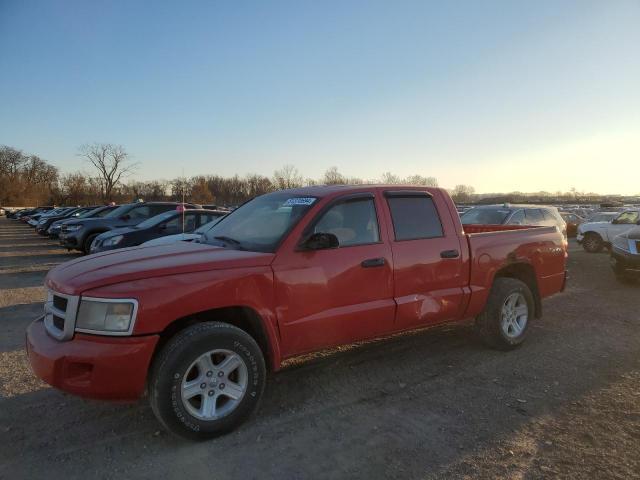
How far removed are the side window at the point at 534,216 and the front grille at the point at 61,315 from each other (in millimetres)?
11476

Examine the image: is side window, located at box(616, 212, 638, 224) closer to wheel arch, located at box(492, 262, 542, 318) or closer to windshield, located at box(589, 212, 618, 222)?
windshield, located at box(589, 212, 618, 222)

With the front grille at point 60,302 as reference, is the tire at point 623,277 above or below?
below

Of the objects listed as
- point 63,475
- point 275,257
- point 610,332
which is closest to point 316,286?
point 275,257

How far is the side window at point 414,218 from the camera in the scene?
14.5 ft

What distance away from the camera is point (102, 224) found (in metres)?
14.3

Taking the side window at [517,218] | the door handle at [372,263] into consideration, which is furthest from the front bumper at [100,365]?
the side window at [517,218]

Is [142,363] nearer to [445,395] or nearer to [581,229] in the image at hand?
[445,395]

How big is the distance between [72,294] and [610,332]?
6455mm

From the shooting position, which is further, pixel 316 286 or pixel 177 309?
pixel 316 286

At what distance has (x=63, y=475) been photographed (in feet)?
9.46

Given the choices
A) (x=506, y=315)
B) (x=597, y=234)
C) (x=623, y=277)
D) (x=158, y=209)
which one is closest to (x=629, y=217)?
(x=597, y=234)

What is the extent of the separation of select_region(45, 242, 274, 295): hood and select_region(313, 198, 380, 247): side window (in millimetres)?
701

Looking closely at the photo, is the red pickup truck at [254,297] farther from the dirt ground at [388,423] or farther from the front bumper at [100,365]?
the dirt ground at [388,423]

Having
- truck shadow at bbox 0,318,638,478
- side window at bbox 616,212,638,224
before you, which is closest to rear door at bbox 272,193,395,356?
truck shadow at bbox 0,318,638,478
